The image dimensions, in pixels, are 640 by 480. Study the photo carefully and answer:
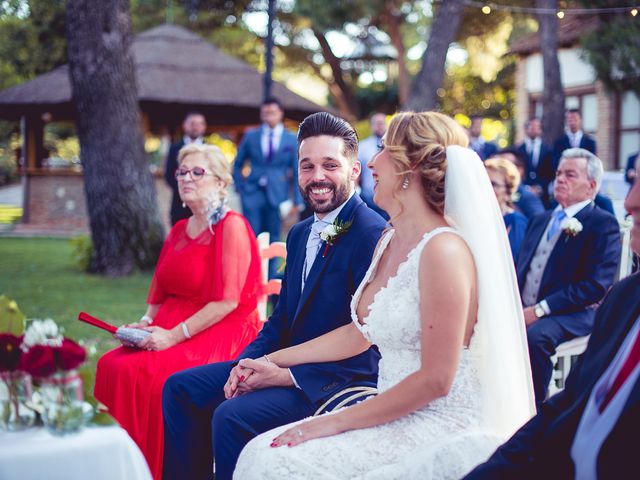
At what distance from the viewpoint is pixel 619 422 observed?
2.19m

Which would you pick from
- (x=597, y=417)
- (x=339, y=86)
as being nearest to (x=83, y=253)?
(x=597, y=417)

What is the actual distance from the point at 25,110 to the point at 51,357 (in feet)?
76.7

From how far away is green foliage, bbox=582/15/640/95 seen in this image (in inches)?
701

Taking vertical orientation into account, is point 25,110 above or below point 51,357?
above

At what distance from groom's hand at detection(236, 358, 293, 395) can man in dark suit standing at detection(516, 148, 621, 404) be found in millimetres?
2271

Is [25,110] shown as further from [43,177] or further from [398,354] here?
[398,354]

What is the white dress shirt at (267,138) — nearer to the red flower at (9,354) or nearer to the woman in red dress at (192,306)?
the woman in red dress at (192,306)

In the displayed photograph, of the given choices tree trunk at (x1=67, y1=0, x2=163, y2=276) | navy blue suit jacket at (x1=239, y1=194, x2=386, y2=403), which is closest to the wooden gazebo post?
tree trunk at (x1=67, y1=0, x2=163, y2=276)

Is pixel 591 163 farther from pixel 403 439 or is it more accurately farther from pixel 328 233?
pixel 403 439

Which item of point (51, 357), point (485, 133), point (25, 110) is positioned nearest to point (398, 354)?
point (51, 357)

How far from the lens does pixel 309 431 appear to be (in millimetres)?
2881

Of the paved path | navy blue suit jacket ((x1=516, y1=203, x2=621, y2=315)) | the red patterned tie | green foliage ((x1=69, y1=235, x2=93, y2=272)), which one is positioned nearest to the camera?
the red patterned tie

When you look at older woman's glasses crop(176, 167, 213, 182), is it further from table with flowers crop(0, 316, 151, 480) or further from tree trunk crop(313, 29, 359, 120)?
tree trunk crop(313, 29, 359, 120)

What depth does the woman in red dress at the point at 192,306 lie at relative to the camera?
427 cm
